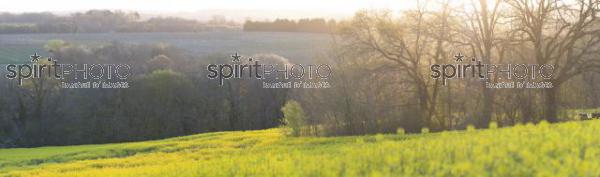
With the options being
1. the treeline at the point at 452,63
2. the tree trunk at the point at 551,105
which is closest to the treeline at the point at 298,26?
the treeline at the point at 452,63

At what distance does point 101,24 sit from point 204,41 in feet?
107

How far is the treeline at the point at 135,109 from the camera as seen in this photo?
83188mm

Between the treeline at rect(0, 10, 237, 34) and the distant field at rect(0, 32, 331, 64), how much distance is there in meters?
7.19

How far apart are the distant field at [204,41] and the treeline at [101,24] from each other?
7.19 m

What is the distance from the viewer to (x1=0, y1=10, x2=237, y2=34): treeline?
16088 centimetres

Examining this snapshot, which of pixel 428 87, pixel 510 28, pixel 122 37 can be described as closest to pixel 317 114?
pixel 428 87

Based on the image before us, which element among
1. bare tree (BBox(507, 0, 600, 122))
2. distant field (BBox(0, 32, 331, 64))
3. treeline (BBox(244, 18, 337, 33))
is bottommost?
bare tree (BBox(507, 0, 600, 122))

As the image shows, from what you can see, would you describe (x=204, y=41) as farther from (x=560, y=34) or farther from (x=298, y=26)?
(x=560, y=34)

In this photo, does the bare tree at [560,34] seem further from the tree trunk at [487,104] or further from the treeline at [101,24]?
the treeline at [101,24]

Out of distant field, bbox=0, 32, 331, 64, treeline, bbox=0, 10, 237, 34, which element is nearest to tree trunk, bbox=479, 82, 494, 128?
distant field, bbox=0, 32, 331, 64

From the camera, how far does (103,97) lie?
289 feet

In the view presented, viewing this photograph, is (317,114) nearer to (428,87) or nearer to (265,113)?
(428,87)

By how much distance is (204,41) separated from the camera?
150625 millimetres

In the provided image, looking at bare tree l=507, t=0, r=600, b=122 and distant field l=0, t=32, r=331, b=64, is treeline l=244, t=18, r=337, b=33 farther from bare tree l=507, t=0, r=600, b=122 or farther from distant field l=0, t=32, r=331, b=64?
bare tree l=507, t=0, r=600, b=122
